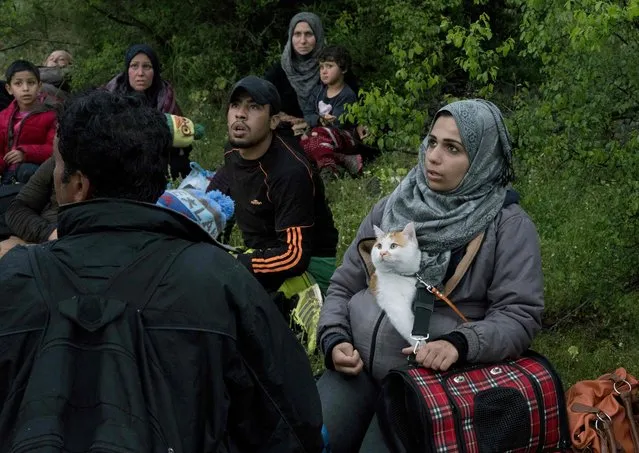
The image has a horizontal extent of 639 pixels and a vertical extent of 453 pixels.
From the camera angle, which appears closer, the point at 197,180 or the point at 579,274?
the point at 579,274

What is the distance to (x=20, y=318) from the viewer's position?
7.61ft

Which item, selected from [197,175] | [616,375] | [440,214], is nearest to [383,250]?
[440,214]

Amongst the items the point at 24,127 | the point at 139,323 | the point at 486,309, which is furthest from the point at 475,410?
the point at 24,127

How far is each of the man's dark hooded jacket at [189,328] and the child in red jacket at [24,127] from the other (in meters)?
6.08

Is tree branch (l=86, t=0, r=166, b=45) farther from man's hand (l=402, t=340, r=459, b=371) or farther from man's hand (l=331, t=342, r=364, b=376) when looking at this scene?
man's hand (l=402, t=340, r=459, b=371)

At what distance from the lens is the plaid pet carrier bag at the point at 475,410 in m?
3.44

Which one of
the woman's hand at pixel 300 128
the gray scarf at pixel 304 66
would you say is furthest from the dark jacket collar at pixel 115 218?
the gray scarf at pixel 304 66

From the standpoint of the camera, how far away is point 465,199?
388 cm

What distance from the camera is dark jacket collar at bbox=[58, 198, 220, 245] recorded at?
2.42 meters

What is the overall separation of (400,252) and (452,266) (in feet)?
0.69

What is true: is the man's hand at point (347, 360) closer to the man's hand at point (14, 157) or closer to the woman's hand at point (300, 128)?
the man's hand at point (14, 157)

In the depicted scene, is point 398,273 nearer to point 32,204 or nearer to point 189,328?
point 189,328

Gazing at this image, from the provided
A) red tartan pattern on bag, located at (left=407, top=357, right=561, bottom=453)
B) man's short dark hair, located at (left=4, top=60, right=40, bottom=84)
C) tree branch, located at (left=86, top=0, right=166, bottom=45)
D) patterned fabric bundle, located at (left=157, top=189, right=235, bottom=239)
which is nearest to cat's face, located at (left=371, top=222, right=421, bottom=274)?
red tartan pattern on bag, located at (left=407, top=357, right=561, bottom=453)

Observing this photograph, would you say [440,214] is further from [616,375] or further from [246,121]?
[246,121]
